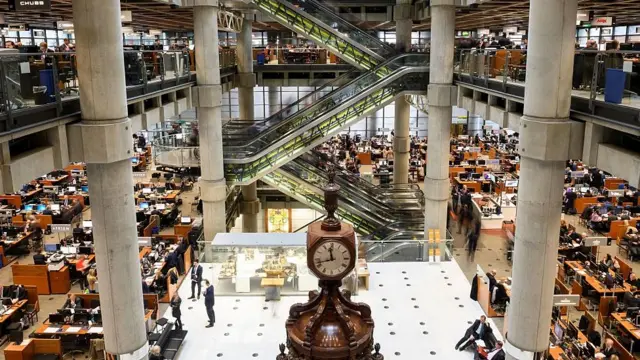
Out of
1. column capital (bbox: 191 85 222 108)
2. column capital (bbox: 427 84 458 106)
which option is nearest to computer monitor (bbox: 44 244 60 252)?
column capital (bbox: 191 85 222 108)

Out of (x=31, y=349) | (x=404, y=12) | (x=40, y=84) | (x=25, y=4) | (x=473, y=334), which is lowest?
(x=31, y=349)

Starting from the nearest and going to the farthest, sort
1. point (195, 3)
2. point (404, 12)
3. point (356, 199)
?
point (195, 3)
point (356, 199)
point (404, 12)

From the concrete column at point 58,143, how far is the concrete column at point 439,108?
1204cm

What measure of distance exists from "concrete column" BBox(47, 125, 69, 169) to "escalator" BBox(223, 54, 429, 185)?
394 inches

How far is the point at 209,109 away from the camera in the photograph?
57.0 ft

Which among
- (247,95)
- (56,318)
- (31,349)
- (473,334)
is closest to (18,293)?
(56,318)

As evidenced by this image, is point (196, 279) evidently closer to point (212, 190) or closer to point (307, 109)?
point (212, 190)

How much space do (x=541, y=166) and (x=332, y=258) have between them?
14.7 feet

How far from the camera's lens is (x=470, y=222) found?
79.3ft

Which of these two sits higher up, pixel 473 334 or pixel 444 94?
pixel 444 94

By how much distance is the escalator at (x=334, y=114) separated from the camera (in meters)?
18.4

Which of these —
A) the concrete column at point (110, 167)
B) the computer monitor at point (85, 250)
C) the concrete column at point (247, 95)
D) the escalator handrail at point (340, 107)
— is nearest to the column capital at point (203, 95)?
the escalator handrail at point (340, 107)

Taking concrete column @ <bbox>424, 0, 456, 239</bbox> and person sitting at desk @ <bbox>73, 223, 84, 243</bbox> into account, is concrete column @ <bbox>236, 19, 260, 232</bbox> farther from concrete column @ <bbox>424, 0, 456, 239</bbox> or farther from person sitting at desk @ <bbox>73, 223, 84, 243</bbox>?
concrete column @ <bbox>424, 0, 456, 239</bbox>

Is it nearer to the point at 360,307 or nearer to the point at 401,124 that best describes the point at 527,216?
the point at 360,307
